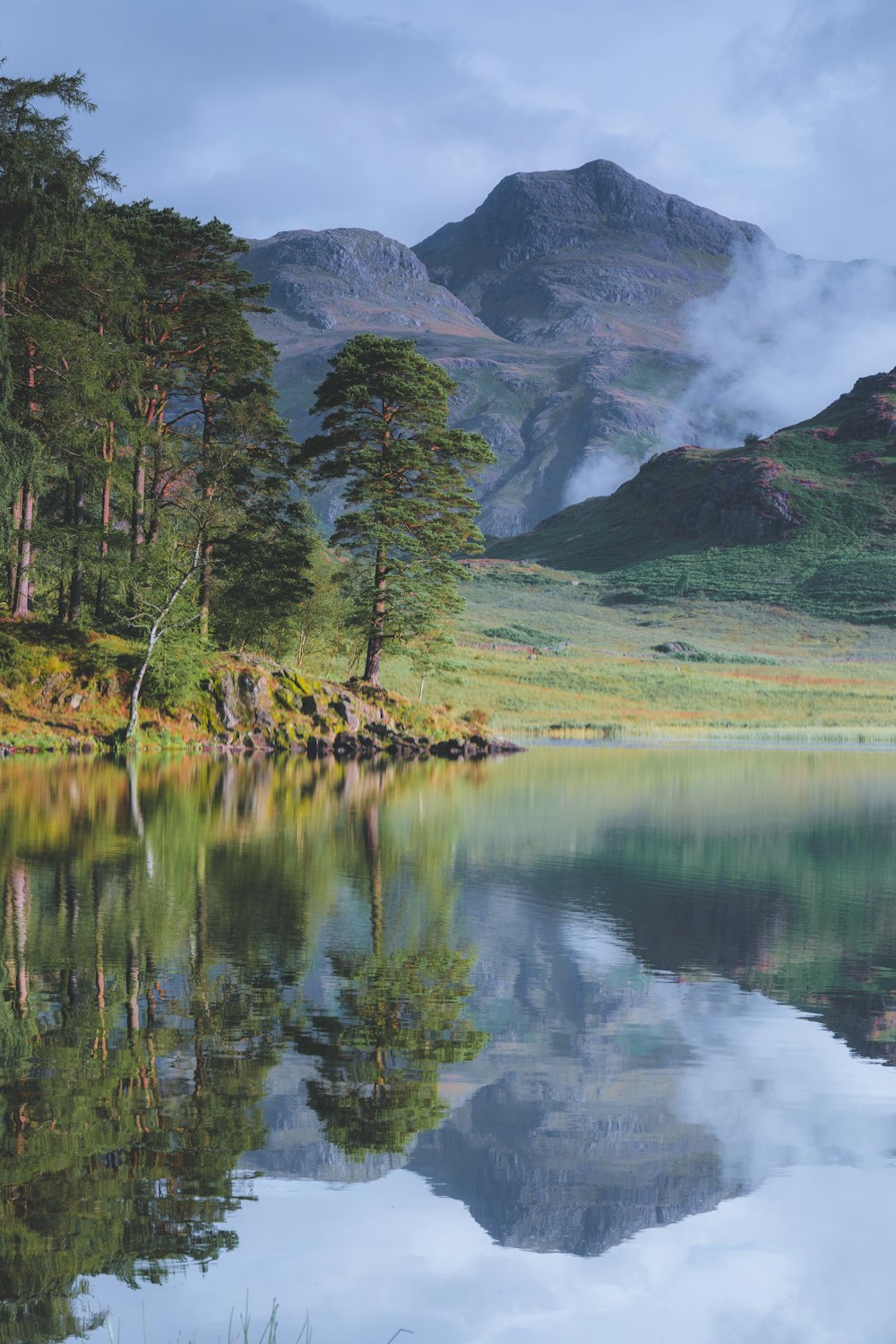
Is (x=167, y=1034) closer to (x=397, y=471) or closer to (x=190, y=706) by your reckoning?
(x=190, y=706)

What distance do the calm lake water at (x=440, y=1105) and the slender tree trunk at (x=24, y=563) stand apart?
20483 millimetres

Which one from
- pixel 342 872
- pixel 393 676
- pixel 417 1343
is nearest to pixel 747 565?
pixel 393 676

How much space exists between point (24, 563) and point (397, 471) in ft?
56.1

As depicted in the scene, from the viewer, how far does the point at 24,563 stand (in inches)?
1468

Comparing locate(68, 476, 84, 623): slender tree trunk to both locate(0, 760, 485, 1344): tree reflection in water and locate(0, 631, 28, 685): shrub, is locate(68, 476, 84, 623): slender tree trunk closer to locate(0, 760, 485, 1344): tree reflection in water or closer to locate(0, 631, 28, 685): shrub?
locate(0, 631, 28, 685): shrub

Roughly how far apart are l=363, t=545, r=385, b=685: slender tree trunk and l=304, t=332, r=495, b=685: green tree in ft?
0.15

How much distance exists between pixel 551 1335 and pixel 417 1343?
0.53 m

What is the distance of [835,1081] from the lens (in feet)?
26.6

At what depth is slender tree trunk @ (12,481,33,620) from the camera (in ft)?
116

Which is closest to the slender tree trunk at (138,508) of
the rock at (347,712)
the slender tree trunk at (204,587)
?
the slender tree trunk at (204,587)

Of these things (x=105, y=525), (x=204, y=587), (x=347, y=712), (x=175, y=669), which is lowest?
(x=347, y=712)

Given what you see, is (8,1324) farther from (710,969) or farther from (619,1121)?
(710,969)

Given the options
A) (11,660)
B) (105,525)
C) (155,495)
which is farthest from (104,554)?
(155,495)

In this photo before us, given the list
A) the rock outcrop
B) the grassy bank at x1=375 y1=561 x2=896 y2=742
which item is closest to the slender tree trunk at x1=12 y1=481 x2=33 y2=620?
the rock outcrop
